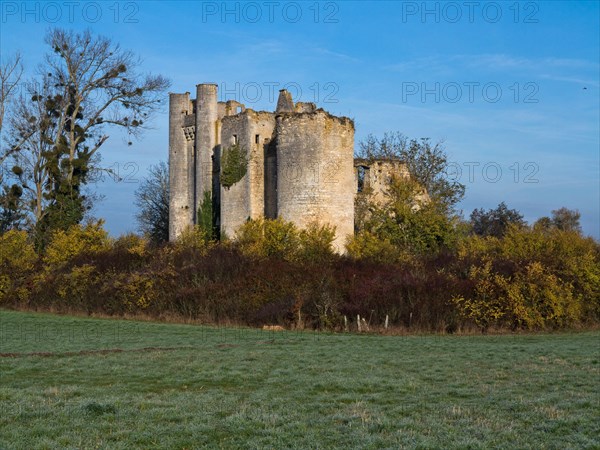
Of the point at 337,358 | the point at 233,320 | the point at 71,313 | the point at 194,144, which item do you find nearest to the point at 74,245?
the point at 71,313

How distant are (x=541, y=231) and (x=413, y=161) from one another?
20113 millimetres

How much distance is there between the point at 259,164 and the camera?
41500 mm

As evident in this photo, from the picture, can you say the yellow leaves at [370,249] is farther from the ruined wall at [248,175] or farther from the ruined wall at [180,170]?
the ruined wall at [180,170]

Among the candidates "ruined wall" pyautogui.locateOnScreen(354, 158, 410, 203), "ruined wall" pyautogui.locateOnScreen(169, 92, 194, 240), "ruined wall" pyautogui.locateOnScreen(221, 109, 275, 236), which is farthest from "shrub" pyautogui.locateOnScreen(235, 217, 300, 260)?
"ruined wall" pyautogui.locateOnScreen(354, 158, 410, 203)

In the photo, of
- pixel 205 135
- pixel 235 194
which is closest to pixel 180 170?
pixel 205 135

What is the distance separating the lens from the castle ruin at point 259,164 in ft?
125

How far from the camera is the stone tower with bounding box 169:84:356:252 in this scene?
38.1m

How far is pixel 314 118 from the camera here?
1517 inches

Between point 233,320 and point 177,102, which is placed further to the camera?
point 177,102

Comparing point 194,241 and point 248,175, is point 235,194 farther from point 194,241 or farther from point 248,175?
point 194,241

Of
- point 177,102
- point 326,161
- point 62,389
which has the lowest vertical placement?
point 62,389

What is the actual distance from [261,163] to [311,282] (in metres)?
13.6

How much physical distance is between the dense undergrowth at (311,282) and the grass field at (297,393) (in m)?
4.87

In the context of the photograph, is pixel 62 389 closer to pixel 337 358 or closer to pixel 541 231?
pixel 337 358
